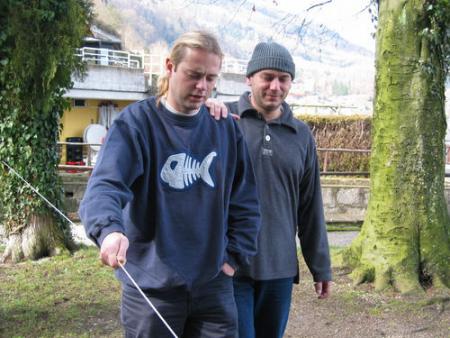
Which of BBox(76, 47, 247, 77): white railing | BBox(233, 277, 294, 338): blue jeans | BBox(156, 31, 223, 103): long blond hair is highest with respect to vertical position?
BBox(76, 47, 247, 77): white railing

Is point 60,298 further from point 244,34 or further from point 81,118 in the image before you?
point 244,34

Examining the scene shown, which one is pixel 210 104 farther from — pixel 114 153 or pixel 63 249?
pixel 63 249

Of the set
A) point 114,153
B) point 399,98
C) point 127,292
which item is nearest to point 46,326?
point 127,292

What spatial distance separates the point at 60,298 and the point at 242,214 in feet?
11.9

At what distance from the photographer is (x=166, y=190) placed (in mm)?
2496

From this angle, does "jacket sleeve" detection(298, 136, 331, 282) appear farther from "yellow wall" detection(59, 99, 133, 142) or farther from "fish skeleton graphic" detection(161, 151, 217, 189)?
"yellow wall" detection(59, 99, 133, 142)

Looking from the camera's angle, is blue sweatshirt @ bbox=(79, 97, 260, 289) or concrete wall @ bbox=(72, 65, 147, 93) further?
concrete wall @ bbox=(72, 65, 147, 93)

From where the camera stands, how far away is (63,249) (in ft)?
24.8

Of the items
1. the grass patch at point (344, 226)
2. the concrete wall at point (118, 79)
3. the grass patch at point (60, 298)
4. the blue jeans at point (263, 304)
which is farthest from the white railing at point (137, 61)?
the blue jeans at point (263, 304)

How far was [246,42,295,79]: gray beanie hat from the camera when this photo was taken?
128 inches

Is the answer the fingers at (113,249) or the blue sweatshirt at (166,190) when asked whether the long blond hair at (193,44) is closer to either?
the blue sweatshirt at (166,190)

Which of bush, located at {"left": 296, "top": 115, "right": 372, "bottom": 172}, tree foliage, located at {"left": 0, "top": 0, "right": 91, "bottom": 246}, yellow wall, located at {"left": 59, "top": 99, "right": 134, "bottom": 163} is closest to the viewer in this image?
tree foliage, located at {"left": 0, "top": 0, "right": 91, "bottom": 246}

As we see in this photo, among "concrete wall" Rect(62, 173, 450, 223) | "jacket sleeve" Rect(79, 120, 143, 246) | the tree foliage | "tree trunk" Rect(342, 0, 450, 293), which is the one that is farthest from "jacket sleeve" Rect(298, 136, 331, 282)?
"concrete wall" Rect(62, 173, 450, 223)

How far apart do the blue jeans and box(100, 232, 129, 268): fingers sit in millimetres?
1152
